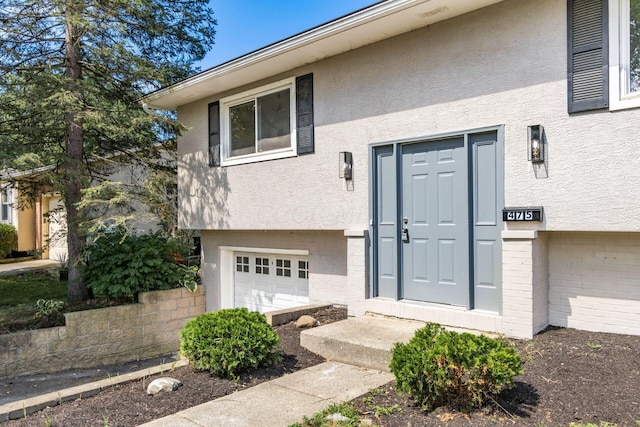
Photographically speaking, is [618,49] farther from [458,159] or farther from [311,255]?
[311,255]

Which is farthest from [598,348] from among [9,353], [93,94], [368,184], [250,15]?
[250,15]

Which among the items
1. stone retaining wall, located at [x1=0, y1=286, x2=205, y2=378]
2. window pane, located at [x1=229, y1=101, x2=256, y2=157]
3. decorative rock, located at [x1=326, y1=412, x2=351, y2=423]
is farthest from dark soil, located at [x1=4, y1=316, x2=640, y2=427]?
window pane, located at [x1=229, y1=101, x2=256, y2=157]

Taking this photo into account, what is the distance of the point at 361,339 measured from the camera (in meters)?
5.11

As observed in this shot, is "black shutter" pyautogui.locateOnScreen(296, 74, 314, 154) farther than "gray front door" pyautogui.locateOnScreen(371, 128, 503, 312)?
Yes

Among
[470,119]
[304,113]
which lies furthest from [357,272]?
[304,113]

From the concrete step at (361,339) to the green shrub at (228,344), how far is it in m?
0.63

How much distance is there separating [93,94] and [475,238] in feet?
23.4

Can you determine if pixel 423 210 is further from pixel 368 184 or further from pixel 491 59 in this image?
pixel 491 59

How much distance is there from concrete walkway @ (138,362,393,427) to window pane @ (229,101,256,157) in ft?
16.1

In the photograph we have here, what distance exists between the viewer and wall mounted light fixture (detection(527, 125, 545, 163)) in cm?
491

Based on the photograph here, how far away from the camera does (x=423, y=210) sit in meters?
5.99

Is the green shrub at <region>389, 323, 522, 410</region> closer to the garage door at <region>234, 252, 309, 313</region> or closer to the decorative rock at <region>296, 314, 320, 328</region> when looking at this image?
the decorative rock at <region>296, 314, 320, 328</region>

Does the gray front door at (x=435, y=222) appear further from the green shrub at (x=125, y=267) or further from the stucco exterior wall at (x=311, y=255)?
the green shrub at (x=125, y=267)

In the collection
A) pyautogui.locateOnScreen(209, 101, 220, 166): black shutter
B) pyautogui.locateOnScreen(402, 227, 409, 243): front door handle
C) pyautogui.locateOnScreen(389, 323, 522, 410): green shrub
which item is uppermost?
pyautogui.locateOnScreen(209, 101, 220, 166): black shutter
